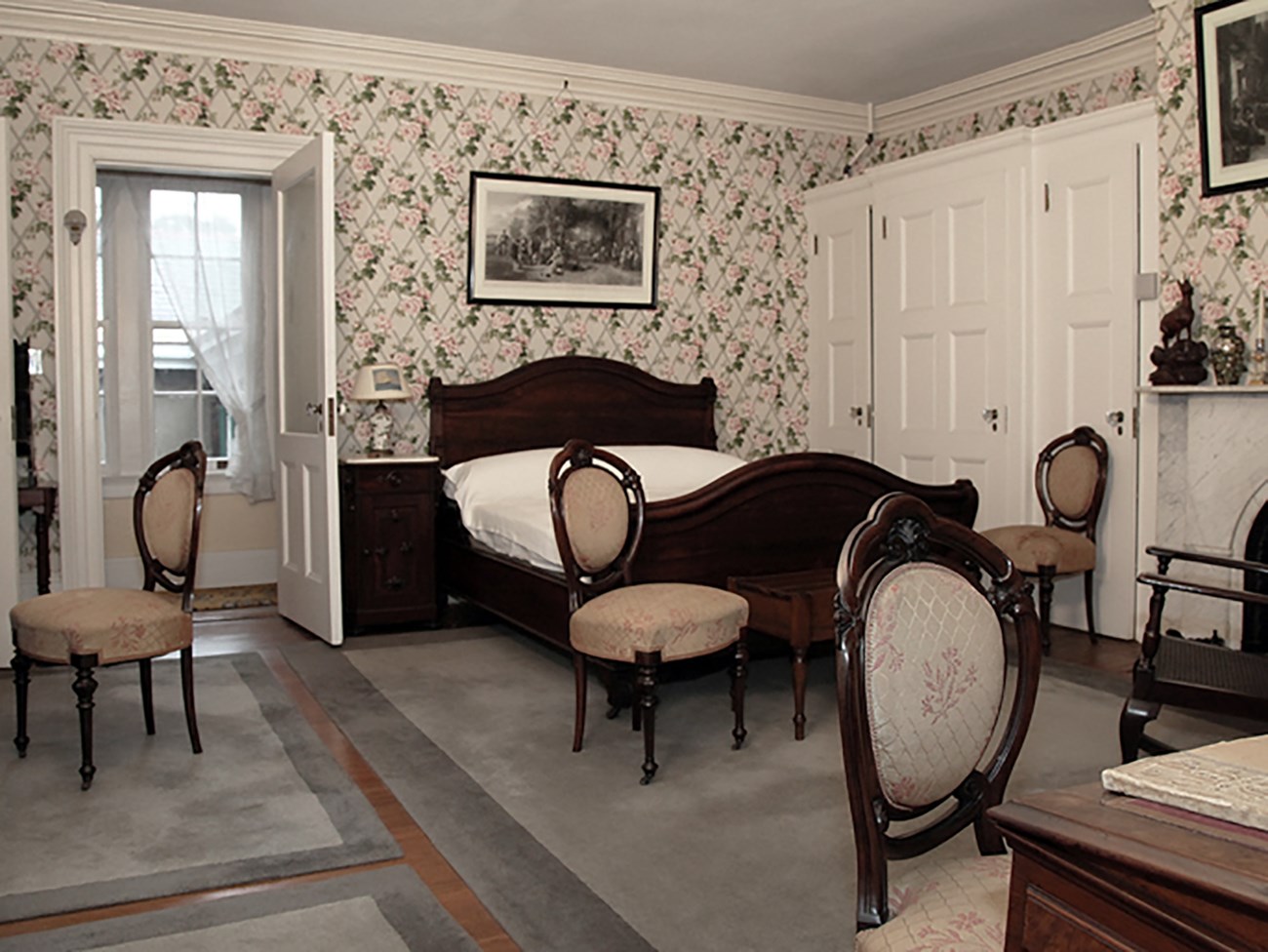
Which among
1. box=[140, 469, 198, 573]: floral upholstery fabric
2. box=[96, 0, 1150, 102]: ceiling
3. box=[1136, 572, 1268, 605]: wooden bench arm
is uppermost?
box=[96, 0, 1150, 102]: ceiling

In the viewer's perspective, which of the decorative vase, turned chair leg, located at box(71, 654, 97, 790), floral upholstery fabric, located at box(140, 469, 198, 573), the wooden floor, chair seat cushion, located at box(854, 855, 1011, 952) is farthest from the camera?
the decorative vase

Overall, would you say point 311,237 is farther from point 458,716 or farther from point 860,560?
point 860,560

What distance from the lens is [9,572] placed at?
464cm

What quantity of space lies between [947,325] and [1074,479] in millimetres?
1167

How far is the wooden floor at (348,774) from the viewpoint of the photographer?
2.47m

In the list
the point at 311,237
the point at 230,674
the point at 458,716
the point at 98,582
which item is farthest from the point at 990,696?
the point at 98,582

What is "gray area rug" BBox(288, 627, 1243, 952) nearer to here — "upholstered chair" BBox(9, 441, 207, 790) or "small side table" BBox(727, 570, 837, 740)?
"small side table" BBox(727, 570, 837, 740)

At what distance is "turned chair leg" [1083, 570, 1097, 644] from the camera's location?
5086mm

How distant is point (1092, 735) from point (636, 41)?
3934mm

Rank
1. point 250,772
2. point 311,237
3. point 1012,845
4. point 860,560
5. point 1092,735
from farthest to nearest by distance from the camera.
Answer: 1. point 311,237
2. point 1092,735
3. point 250,772
4. point 860,560
5. point 1012,845

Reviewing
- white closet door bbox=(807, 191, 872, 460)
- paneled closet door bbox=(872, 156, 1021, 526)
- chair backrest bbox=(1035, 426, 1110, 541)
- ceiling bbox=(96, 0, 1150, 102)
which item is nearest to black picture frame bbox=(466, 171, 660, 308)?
ceiling bbox=(96, 0, 1150, 102)

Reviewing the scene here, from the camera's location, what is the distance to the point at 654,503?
13.5 feet

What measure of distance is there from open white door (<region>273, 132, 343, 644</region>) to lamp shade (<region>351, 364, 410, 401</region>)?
274mm

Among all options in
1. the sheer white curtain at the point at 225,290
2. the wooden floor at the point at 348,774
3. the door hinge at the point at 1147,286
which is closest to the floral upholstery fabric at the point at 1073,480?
the wooden floor at the point at 348,774
